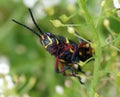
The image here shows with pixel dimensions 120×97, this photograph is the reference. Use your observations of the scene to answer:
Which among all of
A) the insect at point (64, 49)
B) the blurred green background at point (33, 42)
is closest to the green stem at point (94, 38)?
the insect at point (64, 49)

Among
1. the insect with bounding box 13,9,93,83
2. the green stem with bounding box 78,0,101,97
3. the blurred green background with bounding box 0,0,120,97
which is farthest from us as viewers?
the blurred green background with bounding box 0,0,120,97

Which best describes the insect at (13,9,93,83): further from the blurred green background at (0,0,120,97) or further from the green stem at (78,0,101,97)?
the blurred green background at (0,0,120,97)

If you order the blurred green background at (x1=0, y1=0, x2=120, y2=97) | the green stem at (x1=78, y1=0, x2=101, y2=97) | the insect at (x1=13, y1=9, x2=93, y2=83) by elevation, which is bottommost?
the green stem at (x1=78, y1=0, x2=101, y2=97)

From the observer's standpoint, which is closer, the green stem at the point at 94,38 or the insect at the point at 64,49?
the green stem at the point at 94,38

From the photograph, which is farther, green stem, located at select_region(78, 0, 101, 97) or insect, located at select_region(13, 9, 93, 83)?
insect, located at select_region(13, 9, 93, 83)

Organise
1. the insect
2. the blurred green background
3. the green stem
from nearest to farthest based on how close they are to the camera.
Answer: the green stem
the insect
the blurred green background

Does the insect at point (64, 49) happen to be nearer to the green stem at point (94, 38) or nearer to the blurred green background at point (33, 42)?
the green stem at point (94, 38)

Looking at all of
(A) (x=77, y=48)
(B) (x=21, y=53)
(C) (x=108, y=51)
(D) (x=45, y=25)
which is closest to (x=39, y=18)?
(D) (x=45, y=25)

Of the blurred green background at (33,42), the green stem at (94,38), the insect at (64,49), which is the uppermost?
the blurred green background at (33,42)

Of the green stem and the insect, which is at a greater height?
the insect

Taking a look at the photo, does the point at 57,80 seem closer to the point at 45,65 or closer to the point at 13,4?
the point at 45,65

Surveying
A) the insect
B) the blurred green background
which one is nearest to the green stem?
the insect
